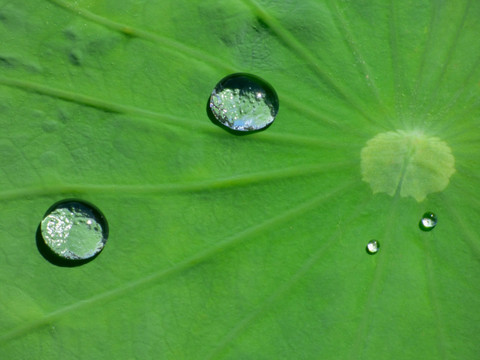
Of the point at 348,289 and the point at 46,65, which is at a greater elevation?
the point at 46,65

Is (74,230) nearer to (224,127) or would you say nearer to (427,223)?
(224,127)

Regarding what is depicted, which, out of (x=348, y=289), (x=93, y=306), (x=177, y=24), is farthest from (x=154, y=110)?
(x=348, y=289)

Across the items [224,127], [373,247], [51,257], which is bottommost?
[51,257]

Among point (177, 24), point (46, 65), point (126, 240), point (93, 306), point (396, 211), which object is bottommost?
point (93, 306)

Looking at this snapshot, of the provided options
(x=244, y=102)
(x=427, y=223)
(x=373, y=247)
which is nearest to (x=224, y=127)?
(x=244, y=102)

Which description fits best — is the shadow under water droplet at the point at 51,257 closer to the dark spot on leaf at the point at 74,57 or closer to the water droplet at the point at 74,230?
the water droplet at the point at 74,230

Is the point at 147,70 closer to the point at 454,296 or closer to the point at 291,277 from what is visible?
the point at 291,277

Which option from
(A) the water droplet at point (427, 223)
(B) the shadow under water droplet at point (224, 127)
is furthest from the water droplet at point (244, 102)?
(A) the water droplet at point (427, 223)

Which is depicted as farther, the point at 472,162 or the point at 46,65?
the point at 472,162
